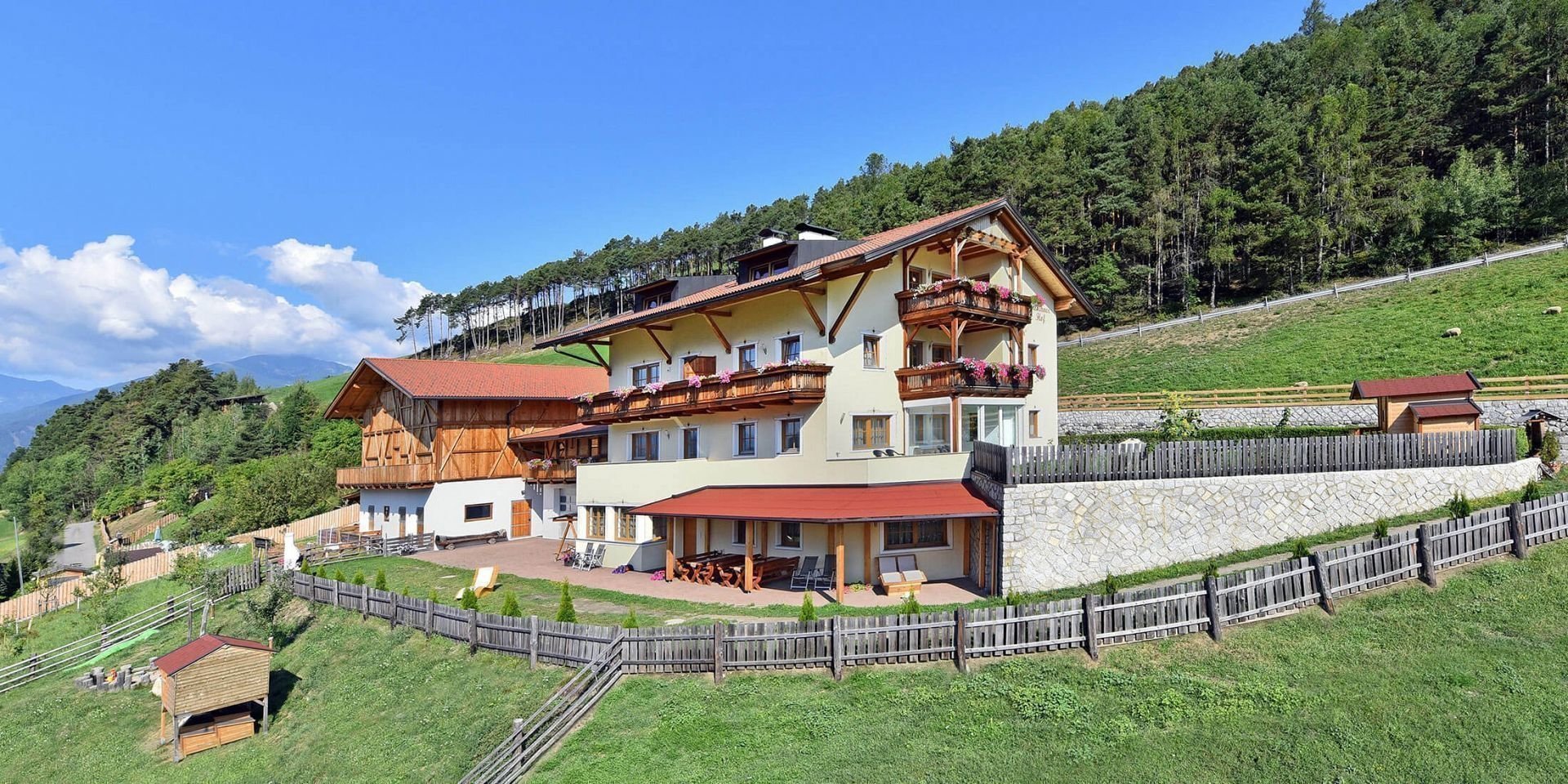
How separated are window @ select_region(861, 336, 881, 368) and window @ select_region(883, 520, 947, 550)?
5249mm

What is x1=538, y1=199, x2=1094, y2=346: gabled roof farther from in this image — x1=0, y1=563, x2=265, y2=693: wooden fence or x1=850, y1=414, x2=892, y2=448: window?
x1=0, y1=563, x2=265, y2=693: wooden fence

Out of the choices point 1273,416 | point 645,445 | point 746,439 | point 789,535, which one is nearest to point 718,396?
point 746,439

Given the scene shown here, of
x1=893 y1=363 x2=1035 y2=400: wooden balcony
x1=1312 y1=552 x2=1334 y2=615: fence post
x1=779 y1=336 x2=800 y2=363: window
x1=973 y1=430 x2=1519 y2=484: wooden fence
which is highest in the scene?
x1=779 y1=336 x2=800 y2=363: window

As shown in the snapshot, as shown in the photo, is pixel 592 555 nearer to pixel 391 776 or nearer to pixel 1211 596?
pixel 391 776

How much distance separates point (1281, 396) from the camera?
35000mm

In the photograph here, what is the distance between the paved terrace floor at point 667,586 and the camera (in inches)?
774

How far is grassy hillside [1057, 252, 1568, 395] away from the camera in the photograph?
33.2 meters

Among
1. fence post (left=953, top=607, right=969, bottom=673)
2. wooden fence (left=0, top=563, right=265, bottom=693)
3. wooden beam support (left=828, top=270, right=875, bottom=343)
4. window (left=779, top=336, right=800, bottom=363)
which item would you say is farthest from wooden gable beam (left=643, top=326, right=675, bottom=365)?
wooden fence (left=0, top=563, right=265, bottom=693)

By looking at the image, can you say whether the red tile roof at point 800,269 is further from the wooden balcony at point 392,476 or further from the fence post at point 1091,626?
the wooden balcony at point 392,476

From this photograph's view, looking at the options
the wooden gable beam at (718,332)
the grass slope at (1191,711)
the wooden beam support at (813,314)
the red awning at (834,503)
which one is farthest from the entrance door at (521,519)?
the grass slope at (1191,711)

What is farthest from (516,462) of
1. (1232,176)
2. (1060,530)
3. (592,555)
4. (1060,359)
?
(1232,176)

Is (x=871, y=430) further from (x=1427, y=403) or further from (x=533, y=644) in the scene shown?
(x=1427, y=403)

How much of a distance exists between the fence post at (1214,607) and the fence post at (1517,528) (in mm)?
6849

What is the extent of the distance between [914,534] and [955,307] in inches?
286
